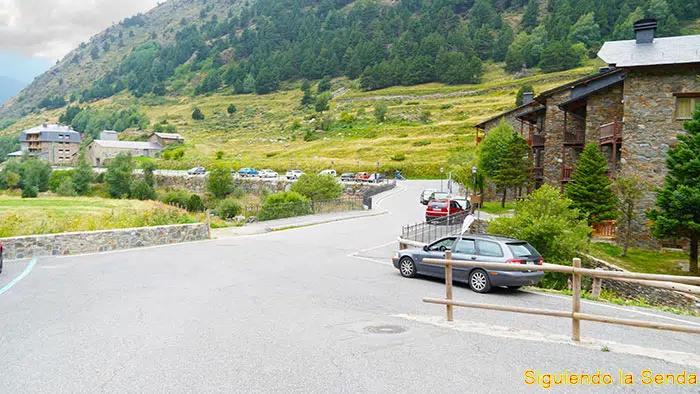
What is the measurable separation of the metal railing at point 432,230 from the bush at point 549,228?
8.08ft

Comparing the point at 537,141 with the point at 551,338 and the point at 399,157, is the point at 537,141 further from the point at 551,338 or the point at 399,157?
the point at 399,157

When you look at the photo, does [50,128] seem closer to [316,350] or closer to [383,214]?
[383,214]

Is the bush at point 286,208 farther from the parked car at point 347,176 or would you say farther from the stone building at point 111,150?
the stone building at point 111,150

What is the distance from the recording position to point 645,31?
3052cm

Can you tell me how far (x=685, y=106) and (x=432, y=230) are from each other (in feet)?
46.9

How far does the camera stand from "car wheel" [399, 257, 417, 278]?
15578 millimetres

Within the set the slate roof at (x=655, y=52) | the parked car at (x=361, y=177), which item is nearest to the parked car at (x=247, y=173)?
the parked car at (x=361, y=177)

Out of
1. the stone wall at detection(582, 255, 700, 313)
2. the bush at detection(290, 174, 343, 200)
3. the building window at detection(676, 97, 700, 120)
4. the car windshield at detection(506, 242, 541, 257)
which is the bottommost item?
the stone wall at detection(582, 255, 700, 313)

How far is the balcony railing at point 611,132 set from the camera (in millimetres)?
28556

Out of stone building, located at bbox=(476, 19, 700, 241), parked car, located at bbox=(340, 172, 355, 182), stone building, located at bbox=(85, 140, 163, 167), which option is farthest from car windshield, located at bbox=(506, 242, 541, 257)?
stone building, located at bbox=(85, 140, 163, 167)

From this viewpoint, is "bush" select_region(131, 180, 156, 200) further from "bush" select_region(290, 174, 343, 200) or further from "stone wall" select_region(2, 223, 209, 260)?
"stone wall" select_region(2, 223, 209, 260)

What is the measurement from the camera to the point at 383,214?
131 feet

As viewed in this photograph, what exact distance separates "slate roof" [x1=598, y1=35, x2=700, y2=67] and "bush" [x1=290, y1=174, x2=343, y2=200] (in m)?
23.7

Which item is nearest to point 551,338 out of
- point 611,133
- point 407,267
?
point 407,267
